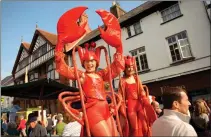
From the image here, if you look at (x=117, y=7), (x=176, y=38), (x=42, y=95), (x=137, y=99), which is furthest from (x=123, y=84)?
(x=117, y=7)

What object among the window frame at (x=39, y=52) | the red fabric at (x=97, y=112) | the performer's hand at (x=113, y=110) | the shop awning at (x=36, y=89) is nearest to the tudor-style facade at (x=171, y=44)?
the shop awning at (x=36, y=89)

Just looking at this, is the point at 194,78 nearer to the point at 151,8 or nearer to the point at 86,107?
the point at 151,8

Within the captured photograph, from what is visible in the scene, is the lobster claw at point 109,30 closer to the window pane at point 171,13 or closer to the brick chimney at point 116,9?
the window pane at point 171,13

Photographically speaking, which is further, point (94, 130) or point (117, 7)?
point (117, 7)

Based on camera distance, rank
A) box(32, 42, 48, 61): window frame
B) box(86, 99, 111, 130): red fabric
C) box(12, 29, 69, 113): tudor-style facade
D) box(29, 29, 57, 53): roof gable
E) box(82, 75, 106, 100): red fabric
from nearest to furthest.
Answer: box(86, 99, 111, 130): red fabric → box(82, 75, 106, 100): red fabric → box(12, 29, 69, 113): tudor-style facade → box(29, 29, 57, 53): roof gable → box(32, 42, 48, 61): window frame

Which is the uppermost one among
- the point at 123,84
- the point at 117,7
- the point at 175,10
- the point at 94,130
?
the point at 117,7

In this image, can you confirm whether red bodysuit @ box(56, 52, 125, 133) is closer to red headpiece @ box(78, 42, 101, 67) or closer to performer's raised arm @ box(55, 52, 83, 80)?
performer's raised arm @ box(55, 52, 83, 80)

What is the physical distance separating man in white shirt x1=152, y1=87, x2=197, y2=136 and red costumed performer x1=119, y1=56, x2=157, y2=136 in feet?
4.53

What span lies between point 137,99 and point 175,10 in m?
10.5

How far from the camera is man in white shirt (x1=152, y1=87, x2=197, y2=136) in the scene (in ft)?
5.30

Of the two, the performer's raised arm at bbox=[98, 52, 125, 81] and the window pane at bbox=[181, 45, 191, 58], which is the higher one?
the window pane at bbox=[181, 45, 191, 58]

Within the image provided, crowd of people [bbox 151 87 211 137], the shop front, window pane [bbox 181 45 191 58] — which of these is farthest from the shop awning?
window pane [bbox 181 45 191 58]

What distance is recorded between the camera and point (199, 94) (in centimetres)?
1118

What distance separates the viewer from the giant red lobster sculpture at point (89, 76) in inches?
93.0
